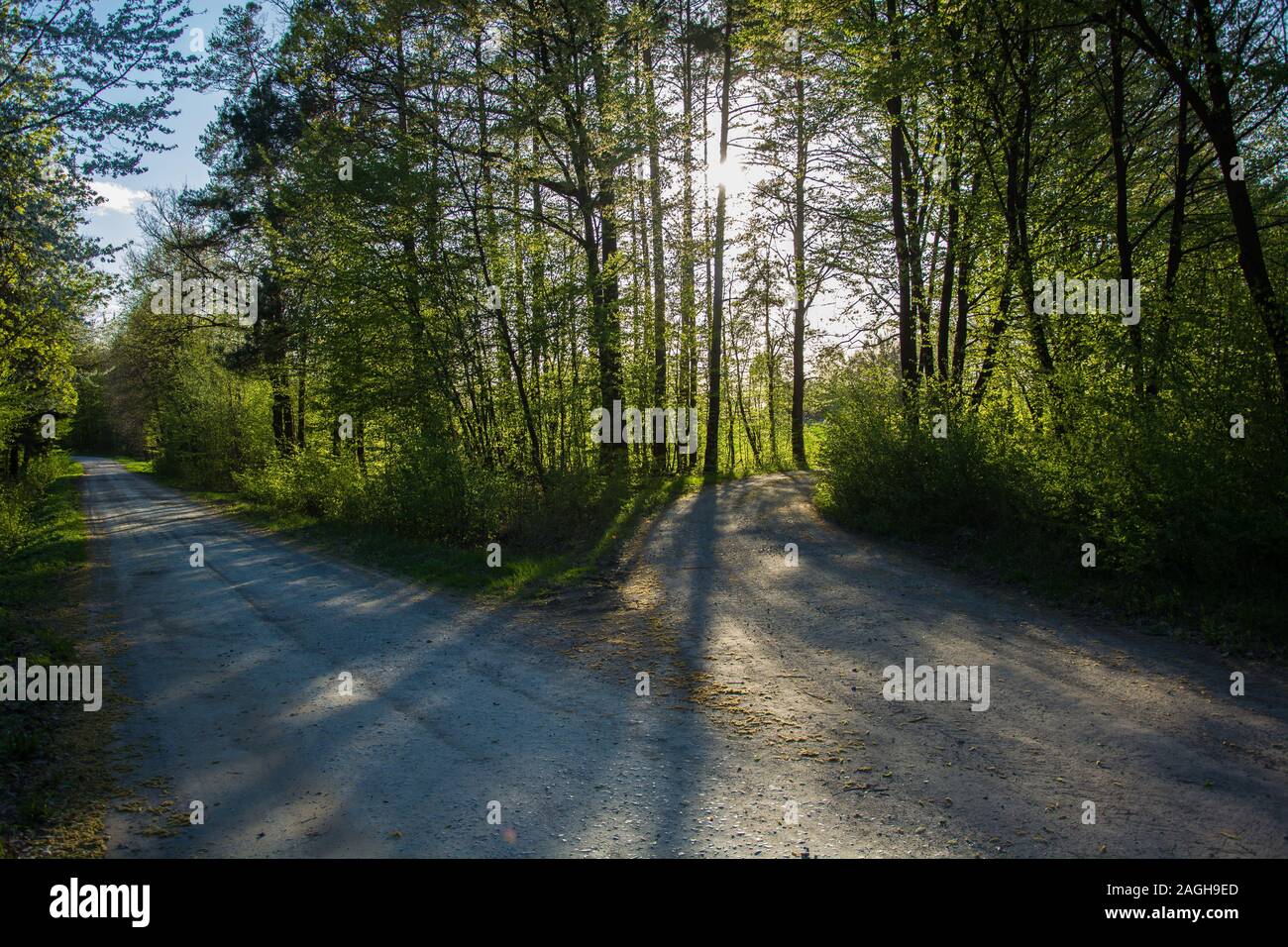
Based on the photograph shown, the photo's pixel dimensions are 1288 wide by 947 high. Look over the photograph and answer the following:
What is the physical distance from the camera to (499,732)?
212 inches

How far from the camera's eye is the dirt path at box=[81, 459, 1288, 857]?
12.8ft

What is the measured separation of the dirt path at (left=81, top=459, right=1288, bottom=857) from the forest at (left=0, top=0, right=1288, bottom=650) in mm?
2174

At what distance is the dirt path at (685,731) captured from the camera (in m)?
3.91

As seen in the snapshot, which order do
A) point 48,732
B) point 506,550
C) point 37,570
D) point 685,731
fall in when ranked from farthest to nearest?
point 506,550, point 37,570, point 48,732, point 685,731

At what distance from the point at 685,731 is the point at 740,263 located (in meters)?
20.7

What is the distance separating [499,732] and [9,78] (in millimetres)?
13559

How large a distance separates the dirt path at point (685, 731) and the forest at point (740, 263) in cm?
217

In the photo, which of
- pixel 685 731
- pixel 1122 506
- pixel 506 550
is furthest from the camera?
pixel 506 550

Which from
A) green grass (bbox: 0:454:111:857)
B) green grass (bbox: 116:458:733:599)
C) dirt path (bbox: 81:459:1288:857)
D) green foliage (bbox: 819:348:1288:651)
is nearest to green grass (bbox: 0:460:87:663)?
green grass (bbox: 0:454:111:857)

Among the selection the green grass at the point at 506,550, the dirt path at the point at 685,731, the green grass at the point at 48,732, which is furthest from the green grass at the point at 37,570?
the green grass at the point at 506,550

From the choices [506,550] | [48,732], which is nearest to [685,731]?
[48,732]

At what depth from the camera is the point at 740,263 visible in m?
23.8

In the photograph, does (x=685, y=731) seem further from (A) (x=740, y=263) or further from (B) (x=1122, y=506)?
(A) (x=740, y=263)
